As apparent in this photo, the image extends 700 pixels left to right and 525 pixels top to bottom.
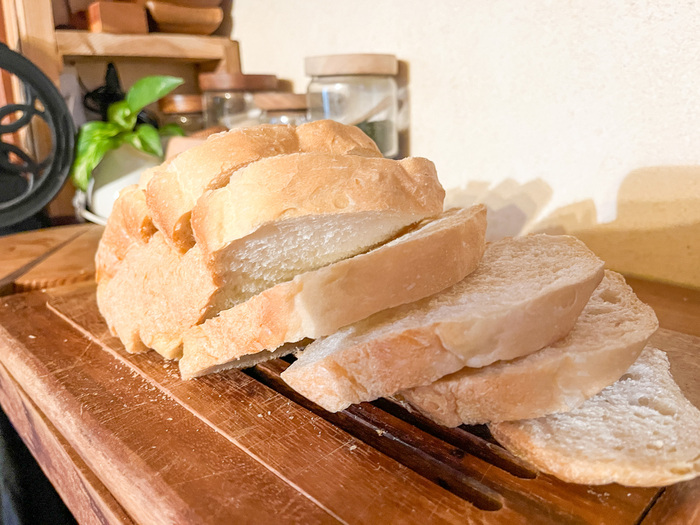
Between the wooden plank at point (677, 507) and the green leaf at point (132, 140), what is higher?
the green leaf at point (132, 140)

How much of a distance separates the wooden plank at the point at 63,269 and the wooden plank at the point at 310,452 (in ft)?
2.93

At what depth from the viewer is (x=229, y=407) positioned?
1197 millimetres

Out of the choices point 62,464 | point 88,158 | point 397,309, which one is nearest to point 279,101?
point 88,158

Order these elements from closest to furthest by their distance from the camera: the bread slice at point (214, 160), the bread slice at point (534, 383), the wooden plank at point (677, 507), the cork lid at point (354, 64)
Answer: the wooden plank at point (677, 507) < the bread slice at point (534, 383) < the bread slice at point (214, 160) < the cork lid at point (354, 64)

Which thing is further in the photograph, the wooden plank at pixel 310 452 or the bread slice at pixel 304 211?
the bread slice at pixel 304 211

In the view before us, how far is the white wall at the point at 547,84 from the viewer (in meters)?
1.68

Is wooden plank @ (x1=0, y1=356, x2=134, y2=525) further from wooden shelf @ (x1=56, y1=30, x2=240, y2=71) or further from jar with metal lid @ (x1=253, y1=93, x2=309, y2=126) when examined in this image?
wooden shelf @ (x1=56, y1=30, x2=240, y2=71)

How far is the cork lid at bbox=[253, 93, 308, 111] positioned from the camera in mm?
2586

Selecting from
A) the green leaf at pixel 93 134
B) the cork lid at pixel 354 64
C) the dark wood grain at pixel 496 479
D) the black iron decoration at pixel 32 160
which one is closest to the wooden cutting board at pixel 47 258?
the black iron decoration at pixel 32 160

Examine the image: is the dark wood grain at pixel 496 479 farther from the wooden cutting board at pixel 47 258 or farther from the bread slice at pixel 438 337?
the wooden cutting board at pixel 47 258

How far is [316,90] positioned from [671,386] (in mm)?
2013

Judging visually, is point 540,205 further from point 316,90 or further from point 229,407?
point 229,407

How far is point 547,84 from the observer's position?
196 centimetres

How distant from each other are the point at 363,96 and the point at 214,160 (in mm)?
1382
